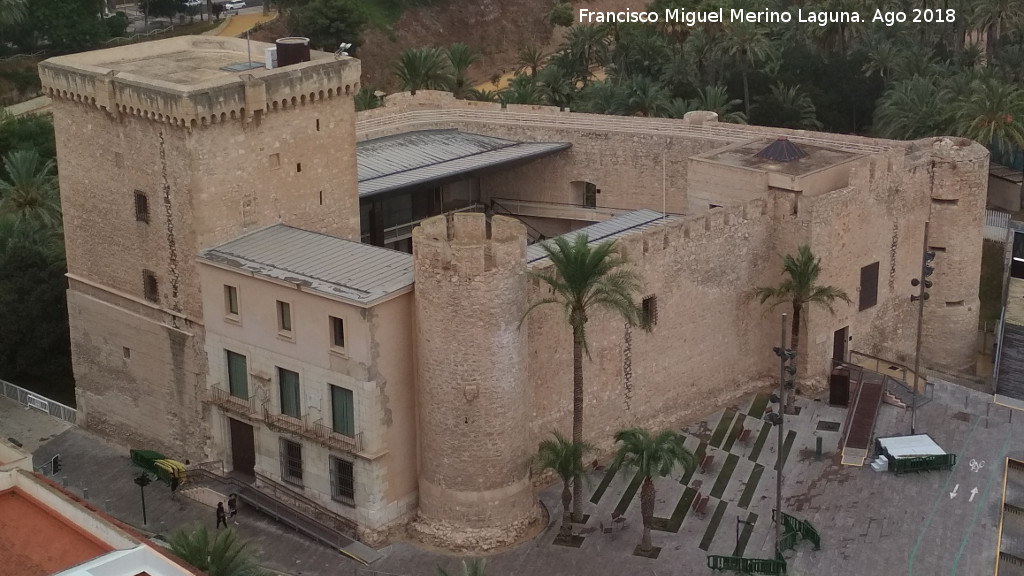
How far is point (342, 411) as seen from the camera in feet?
146

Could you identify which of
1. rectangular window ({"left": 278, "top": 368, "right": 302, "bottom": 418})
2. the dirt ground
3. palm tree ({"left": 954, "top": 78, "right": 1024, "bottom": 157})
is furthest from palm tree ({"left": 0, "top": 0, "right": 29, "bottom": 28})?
palm tree ({"left": 954, "top": 78, "right": 1024, "bottom": 157})

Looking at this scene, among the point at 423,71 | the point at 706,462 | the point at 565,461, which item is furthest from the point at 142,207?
the point at 423,71

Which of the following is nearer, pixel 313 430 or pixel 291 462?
pixel 313 430

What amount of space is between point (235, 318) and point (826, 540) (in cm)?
1814

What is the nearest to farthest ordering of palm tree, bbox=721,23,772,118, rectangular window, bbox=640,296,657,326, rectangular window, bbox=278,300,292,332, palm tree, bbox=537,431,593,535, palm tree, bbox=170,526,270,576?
palm tree, bbox=170,526,270,576 → palm tree, bbox=537,431,593,535 → rectangular window, bbox=278,300,292,332 → rectangular window, bbox=640,296,657,326 → palm tree, bbox=721,23,772,118

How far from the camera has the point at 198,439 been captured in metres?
48.6

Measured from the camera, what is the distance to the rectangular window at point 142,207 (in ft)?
156

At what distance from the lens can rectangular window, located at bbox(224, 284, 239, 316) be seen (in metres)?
46.2

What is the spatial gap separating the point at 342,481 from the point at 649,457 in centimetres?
899

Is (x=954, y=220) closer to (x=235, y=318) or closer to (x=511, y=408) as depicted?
(x=511, y=408)

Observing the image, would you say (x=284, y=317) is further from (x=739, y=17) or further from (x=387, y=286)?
(x=739, y=17)

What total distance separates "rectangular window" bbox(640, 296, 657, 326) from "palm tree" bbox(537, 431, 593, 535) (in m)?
5.99

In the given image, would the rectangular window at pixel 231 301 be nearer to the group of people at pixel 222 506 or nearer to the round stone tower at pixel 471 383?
the group of people at pixel 222 506

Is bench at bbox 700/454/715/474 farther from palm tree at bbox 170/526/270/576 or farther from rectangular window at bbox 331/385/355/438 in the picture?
palm tree at bbox 170/526/270/576
